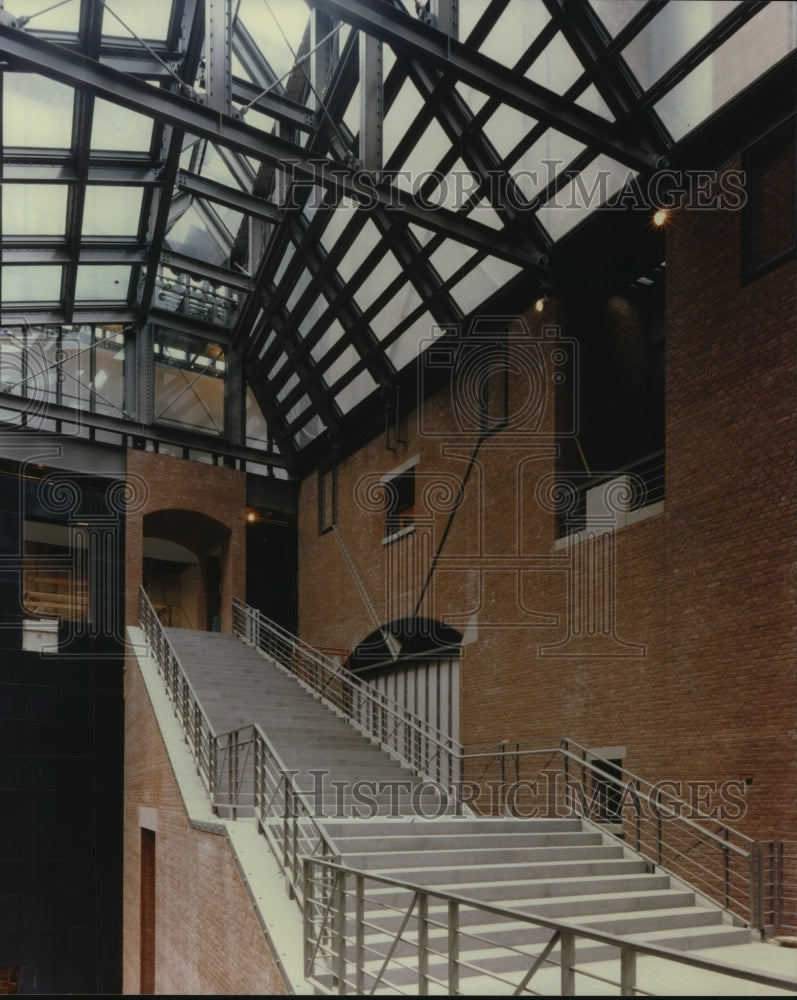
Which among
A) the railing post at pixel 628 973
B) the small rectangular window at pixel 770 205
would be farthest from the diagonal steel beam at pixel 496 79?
the railing post at pixel 628 973

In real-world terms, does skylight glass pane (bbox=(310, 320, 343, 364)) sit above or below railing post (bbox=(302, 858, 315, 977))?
above

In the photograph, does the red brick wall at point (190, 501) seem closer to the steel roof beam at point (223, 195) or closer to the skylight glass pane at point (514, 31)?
the steel roof beam at point (223, 195)

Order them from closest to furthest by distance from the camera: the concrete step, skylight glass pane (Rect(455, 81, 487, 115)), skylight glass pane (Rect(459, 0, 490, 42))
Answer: the concrete step
skylight glass pane (Rect(459, 0, 490, 42))
skylight glass pane (Rect(455, 81, 487, 115))

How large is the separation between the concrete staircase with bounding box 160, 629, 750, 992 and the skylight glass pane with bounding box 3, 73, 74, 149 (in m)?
8.70

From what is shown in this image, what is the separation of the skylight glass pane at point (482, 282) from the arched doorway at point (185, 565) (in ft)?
24.1

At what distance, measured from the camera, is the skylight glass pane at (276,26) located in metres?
12.8

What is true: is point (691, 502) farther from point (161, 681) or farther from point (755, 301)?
point (161, 681)

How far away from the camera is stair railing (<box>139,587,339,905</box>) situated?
7762 millimetres

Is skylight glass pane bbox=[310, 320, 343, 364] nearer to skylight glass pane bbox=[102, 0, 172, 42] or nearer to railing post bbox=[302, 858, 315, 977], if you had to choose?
skylight glass pane bbox=[102, 0, 172, 42]

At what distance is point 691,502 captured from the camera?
9836 mm

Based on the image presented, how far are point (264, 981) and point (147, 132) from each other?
36.7 feet

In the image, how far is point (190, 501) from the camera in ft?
59.5

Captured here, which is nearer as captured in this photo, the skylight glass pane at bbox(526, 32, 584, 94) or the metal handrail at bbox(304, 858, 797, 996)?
the metal handrail at bbox(304, 858, 797, 996)

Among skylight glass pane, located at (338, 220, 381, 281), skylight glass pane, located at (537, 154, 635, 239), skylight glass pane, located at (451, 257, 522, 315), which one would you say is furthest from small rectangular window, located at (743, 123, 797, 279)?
skylight glass pane, located at (338, 220, 381, 281)
